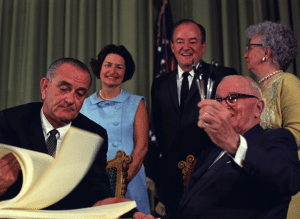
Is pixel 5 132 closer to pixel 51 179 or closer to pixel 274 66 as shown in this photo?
pixel 51 179

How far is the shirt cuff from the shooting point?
2.97ft

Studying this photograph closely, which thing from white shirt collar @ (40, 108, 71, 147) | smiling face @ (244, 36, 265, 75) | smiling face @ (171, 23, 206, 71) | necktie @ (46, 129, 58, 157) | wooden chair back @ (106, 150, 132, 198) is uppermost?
smiling face @ (171, 23, 206, 71)

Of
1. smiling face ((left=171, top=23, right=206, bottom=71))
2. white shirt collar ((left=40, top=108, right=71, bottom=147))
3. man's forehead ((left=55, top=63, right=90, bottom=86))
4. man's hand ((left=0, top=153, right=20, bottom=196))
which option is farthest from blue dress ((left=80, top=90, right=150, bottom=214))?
man's hand ((left=0, top=153, right=20, bottom=196))

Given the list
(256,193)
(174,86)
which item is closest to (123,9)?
(174,86)

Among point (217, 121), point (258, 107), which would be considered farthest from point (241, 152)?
point (258, 107)

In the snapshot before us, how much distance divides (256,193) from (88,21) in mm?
2661

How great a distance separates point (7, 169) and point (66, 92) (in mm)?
448

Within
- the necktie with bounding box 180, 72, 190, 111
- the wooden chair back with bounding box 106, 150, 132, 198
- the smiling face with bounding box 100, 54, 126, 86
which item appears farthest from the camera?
the smiling face with bounding box 100, 54, 126, 86

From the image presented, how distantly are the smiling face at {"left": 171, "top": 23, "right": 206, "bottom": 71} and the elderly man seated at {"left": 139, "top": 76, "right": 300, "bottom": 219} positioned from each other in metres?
0.74

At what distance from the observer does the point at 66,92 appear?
1.24 meters

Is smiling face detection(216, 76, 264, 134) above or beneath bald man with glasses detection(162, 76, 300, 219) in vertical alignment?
above

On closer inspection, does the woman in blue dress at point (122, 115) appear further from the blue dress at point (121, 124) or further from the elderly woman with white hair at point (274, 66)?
the elderly woman with white hair at point (274, 66)

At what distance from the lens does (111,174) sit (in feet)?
5.91

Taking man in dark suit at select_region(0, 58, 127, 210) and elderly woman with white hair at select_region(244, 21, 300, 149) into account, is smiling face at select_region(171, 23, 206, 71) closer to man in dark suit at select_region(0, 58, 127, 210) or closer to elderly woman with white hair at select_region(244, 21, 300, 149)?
elderly woman with white hair at select_region(244, 21, 300, 149)
